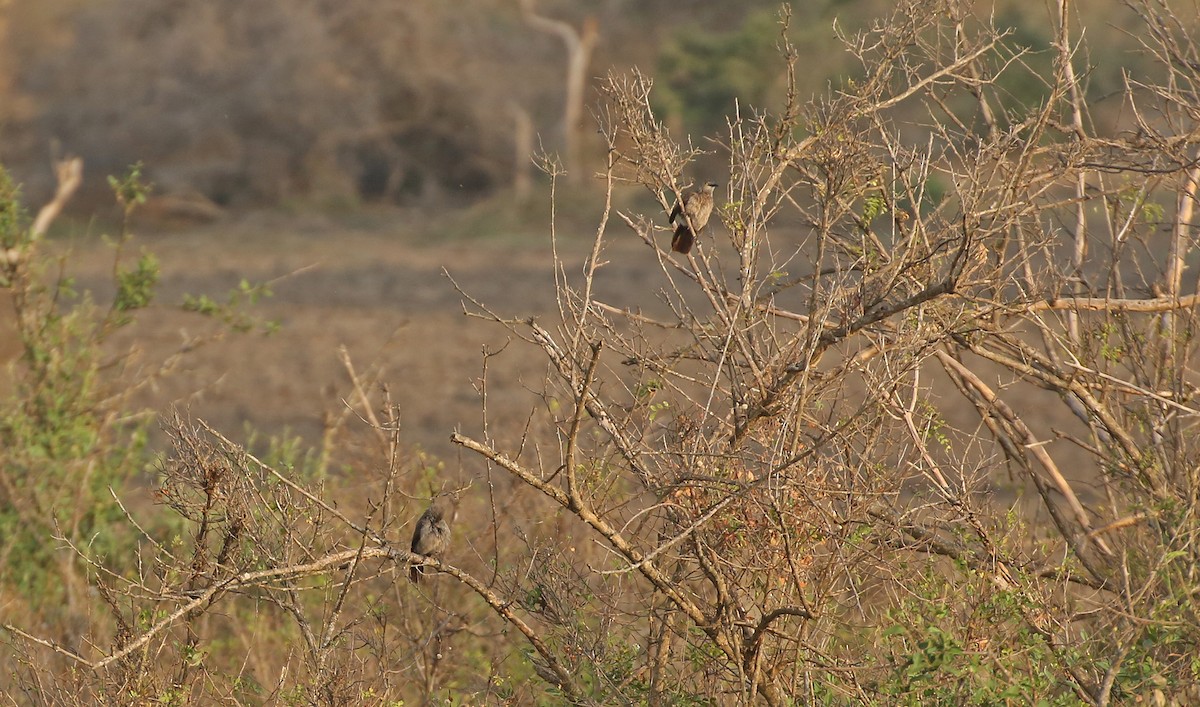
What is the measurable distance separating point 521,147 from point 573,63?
2.54 meters

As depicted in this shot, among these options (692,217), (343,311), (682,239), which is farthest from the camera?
(343,311)

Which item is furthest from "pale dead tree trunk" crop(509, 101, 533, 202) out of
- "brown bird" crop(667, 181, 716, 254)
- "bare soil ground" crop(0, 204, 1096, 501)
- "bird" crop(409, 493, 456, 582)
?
"brown bird" crop(667, 181, 716, 254)

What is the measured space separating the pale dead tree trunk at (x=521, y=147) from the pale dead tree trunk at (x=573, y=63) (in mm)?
702

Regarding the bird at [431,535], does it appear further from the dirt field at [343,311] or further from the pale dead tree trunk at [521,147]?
the pale dead tree trunk at [521,147]

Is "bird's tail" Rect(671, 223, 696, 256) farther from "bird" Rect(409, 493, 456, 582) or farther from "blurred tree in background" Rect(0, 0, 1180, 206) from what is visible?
"blurred tree in background" Rect(0, 0, 1180, 206)

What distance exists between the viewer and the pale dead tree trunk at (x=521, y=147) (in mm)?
26188

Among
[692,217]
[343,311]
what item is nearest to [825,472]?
[692,217]

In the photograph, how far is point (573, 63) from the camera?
2797 centimetres

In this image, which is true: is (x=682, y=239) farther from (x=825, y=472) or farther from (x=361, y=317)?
(x=361, y=317)

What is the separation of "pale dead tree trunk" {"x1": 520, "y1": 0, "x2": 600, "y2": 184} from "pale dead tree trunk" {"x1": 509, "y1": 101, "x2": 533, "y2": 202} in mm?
702

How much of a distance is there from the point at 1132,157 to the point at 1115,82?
578 inches

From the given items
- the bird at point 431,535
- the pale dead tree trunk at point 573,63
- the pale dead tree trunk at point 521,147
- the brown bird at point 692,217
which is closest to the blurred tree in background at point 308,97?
the pale dead tree trunk at point 521,147

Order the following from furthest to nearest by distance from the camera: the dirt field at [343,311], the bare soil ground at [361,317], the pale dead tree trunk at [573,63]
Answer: the pale dead tree trunk at [573,63], the dirt field at [343,311], the bare soil ground at [361,317]

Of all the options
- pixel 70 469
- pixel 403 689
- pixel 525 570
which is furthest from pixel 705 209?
pixel 70 469
